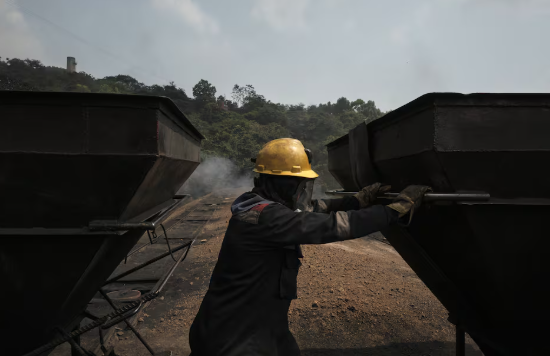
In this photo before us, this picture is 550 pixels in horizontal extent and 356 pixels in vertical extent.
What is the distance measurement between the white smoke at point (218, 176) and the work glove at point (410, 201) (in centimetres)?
3008

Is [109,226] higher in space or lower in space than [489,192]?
lower

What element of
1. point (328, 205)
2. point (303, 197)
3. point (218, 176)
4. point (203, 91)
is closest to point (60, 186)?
point (303, 197)

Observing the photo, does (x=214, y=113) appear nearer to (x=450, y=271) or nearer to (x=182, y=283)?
(x=182, y=283)

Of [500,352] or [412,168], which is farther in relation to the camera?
[500,352]

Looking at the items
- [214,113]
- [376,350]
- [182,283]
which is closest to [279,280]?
[376,350]

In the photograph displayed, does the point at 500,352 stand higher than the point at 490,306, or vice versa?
the point at 490,306

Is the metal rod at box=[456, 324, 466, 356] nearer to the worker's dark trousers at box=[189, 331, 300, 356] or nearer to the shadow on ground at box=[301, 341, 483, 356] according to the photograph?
the shadow on ground at box=[301, 341, 483, 356]

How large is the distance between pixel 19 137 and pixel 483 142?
2.78 metres

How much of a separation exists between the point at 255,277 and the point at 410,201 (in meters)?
1.06

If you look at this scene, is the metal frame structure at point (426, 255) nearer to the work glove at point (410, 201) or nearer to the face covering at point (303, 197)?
the work glove at point (410, 201)

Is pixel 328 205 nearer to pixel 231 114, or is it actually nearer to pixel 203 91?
pixel 231 114

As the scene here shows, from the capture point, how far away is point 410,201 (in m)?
1.73

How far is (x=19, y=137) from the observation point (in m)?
1.90

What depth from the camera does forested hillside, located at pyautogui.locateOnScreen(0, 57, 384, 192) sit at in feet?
135
